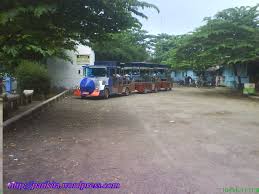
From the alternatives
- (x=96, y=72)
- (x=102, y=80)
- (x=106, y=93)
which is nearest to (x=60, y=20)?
(x=102, y=80)

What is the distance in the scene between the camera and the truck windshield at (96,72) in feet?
83.9

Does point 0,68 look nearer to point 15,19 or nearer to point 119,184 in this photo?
point 15,19

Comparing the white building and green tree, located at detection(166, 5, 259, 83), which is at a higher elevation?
green tree, located at detection(166, 5, 259, 83)

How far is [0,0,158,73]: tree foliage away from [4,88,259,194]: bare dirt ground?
104 inches

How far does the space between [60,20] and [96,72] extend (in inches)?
573

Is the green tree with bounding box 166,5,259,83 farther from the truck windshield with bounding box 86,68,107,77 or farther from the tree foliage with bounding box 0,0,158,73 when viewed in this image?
the tree foliage with bounding box 0,0,158,73

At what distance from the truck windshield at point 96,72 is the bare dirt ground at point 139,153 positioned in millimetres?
12063

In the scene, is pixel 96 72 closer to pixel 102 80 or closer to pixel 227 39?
pixel 102 80

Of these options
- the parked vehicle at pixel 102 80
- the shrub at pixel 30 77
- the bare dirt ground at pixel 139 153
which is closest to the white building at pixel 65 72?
the parked vehicle at pixel 102 80

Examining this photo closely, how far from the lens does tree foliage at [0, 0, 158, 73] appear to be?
29.8 feet

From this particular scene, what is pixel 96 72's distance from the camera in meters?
25.7

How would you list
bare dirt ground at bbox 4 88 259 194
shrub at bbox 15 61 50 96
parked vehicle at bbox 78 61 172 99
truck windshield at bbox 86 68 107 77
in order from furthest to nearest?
1. truck windshield at bbox 86 68 107 77
2. parked vehicle at bbox 78 61 172 99
3. shrub at bbox 15 61 50 96
4. bare dirt ground at bbox 4 88 259 194

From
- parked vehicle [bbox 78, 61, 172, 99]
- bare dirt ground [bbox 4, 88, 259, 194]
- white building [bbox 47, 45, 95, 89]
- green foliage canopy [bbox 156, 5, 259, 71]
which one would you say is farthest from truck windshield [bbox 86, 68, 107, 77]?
bare dirt ground [bbox 4, 88, 259, 194]

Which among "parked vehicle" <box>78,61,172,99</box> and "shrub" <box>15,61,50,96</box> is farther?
"parked vehicle" <box>78,61,172,99</box>
